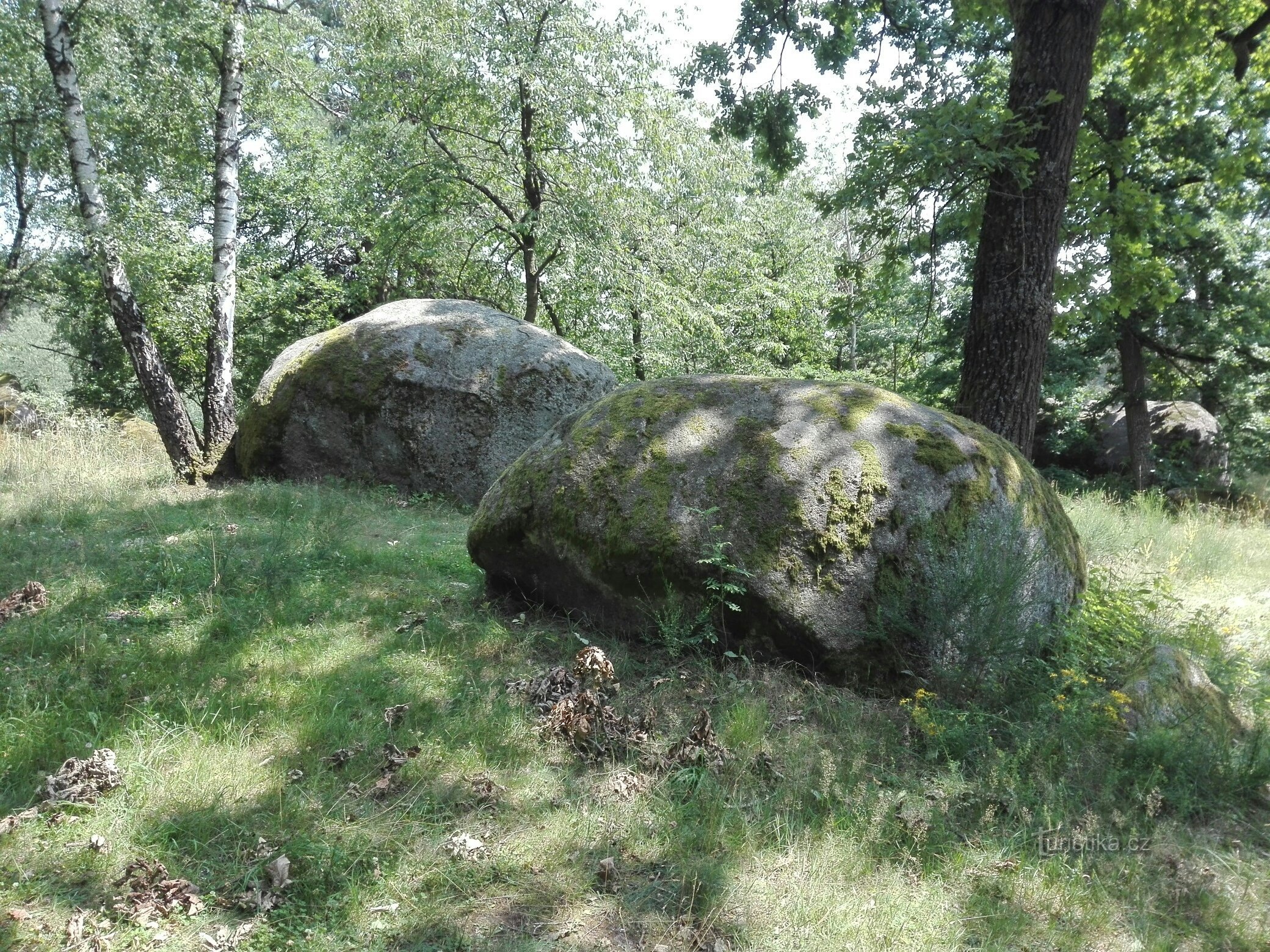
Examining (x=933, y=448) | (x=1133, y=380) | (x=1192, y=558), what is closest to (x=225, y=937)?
(x=933, y=448)

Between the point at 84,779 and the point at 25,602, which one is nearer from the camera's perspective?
the point at 84,779

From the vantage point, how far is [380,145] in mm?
13797

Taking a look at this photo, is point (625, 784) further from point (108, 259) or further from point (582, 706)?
point (108, 259)

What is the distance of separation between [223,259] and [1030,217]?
9831mm

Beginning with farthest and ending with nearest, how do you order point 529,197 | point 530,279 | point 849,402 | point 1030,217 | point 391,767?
1. point 530,279
2. point 529,197
3. point 1030,217
4. point 849,402
5. point 391,767

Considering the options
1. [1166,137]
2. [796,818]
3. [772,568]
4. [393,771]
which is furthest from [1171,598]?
[1166,137]

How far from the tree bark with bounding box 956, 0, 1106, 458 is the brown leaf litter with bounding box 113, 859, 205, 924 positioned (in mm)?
6325

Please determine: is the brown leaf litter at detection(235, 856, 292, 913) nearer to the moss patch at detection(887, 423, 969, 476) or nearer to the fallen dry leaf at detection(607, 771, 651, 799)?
the fallen dry leaf at detection(607, 771, 651, 799)

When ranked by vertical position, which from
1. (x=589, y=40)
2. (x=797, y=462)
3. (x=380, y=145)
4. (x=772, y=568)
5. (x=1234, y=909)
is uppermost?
(x=589, y=40)

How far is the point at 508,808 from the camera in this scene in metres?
3.29

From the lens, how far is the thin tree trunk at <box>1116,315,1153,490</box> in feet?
48.2

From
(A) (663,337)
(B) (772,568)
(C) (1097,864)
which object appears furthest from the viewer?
(A) (663,337)

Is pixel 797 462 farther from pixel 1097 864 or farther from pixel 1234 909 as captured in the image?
pixel 1234 909

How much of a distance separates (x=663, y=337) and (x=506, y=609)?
41.4 ft
